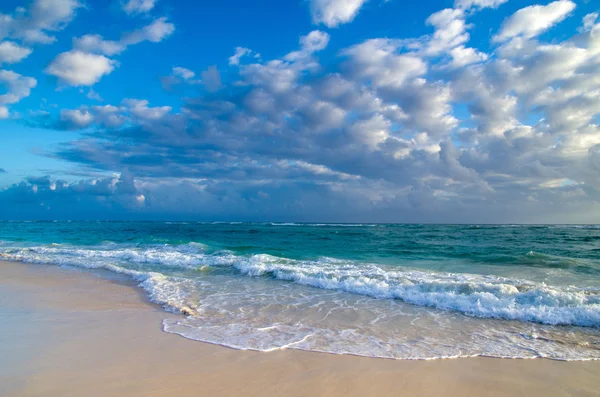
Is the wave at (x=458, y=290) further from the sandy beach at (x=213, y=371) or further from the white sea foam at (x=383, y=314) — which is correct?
the sandy beach at (x=213, y=371)

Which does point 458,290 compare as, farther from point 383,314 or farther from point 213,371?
point 213,371

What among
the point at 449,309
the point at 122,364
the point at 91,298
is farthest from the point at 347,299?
the point at 91,298

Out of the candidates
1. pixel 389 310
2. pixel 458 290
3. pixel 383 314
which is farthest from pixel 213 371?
pixel 458 290

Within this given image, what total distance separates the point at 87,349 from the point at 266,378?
10.5 ft

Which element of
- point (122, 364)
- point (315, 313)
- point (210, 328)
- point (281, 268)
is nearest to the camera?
point (122, 364)

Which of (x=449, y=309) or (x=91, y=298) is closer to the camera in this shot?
(x=449, y=309)

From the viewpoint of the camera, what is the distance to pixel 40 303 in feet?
28.3

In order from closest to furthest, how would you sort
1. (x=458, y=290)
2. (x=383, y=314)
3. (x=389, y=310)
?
(x=383, y=314) < (x=389, y=310) < (x=458, y=290)

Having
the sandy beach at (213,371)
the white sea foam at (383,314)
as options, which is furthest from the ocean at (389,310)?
the sandy beach at (213,371)

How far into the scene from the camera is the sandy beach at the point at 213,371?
4.20 meters

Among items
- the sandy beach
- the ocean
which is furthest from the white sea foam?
the sandy beach

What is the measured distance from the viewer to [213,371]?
469 cm

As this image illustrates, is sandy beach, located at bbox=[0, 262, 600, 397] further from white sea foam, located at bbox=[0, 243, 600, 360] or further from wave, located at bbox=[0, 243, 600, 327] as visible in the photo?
wave, located at bbox=[0, 243, 600, 327]

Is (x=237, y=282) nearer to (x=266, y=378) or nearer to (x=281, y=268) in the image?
(x=281, y=268)
